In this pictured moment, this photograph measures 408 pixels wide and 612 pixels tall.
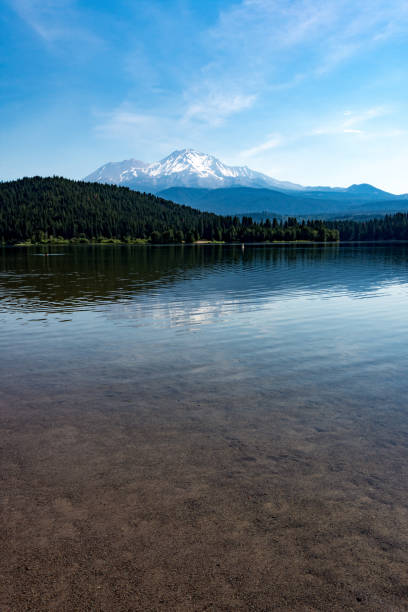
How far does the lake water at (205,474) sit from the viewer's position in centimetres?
→ 707

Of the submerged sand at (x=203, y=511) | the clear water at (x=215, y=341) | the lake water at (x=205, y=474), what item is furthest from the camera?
the clear water at (x=215, y=341)

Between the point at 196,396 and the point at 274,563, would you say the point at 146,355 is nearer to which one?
the point at 196,396

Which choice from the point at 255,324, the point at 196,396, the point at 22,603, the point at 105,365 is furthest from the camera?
the point at 255,324

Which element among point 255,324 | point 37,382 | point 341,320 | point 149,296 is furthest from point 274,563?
point 149,296

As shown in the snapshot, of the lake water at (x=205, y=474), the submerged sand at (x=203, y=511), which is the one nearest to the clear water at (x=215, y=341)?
the lake water at (x=205, y=474)

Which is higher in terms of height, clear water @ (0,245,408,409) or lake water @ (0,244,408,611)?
clear water @ (0,245,408,409)

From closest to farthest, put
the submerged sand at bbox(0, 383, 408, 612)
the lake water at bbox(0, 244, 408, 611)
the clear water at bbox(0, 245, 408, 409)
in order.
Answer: the submerged sand at bbox(0, 383, 408, 612), the lake water at bbox(0, 244, 408, 611), the clear water at bbox(0, 245, 408, 409)

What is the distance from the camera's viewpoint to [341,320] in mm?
31375

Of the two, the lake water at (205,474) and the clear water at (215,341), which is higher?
the clear water at (215,341)

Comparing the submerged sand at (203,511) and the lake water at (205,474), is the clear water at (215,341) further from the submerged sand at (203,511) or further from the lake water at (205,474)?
the submerged sand at (203,511)

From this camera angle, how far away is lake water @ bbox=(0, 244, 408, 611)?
7.07 meters

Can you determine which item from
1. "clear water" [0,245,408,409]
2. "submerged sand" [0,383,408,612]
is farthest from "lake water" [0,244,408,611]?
"clear water" [0,245,408,409]

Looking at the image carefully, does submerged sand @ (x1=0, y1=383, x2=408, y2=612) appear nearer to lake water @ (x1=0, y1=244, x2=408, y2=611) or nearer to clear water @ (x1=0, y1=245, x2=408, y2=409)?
lake water @ (x1=0, y1=244, x2=408, y2=611)

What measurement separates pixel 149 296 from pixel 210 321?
15.2 m
